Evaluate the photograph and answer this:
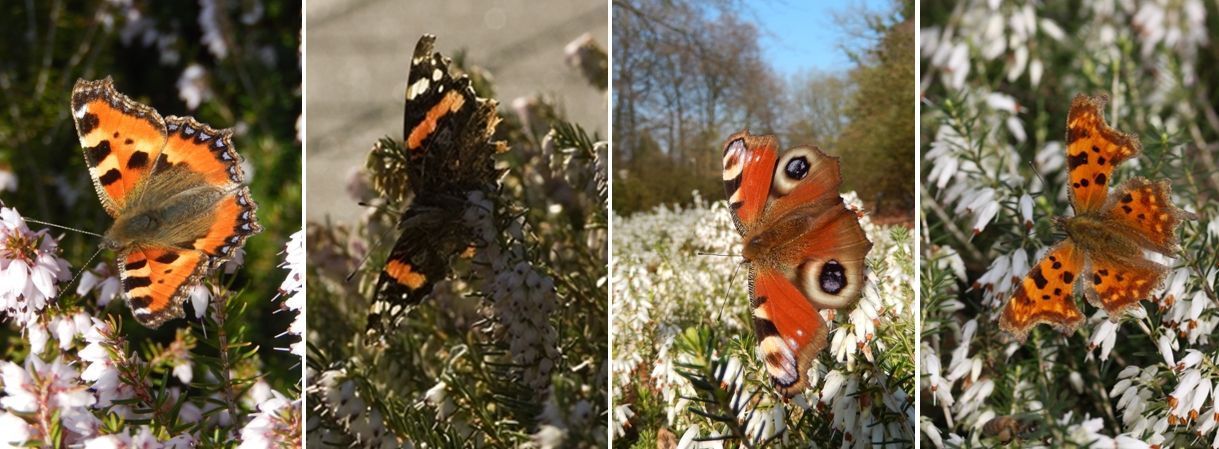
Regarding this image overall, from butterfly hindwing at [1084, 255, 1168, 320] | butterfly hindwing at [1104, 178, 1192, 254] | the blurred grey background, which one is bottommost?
butterfly hindwing at [1084, 255, 1168, 320]

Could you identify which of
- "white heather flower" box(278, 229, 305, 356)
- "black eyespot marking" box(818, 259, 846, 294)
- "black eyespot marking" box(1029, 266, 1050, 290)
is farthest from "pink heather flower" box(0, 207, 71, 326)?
"black eyespot marking" box(1029, 266, 1050, 290)

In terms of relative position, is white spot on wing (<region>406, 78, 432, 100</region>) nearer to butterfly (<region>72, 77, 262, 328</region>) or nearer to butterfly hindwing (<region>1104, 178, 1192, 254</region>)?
butterfly (<region>72, 77, 262, 328</region>)

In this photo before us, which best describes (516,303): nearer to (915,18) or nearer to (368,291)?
(368,291)

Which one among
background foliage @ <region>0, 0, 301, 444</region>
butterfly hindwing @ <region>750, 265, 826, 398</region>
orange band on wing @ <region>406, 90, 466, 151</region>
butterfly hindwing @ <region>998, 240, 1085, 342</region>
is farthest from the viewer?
background foliage @ <region>0, 0, 301, 444</region>

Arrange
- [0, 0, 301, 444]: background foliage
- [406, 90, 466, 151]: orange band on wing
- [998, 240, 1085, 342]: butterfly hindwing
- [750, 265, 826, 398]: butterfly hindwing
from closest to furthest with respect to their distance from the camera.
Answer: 1. [750, 265, 826, 398]: butterfly hindwing
2. [998, 240, 1085, 342]: butterfly hindwing
3. [406, 90, 466, 151]: orange band on wing
4. [0, 0, 301, 444]: background foliage

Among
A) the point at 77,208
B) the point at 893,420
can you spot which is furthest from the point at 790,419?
the point at 77,208

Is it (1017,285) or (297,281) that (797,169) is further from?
(297,281)

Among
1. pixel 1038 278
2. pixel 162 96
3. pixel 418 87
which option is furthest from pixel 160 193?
pixel 162 96
